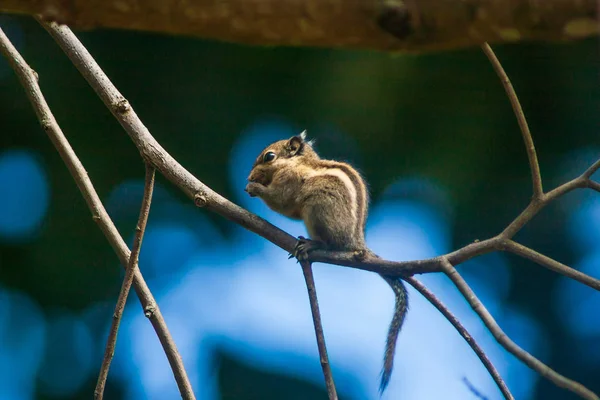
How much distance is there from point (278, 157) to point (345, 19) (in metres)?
2.52

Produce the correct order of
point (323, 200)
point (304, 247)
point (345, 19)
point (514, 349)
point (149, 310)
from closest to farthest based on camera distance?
point (345, 19), point (514, 349), point (149, 310), point (304, 247), point (323, 200)

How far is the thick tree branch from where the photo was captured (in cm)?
69

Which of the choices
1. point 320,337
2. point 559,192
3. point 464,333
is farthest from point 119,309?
point 559,192

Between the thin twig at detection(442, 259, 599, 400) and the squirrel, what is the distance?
879 mm

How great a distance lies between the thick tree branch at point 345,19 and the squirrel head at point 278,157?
2347mm

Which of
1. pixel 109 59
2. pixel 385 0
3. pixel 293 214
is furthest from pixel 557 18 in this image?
pixel 109 59

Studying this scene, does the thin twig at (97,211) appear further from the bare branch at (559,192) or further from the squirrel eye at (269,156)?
the squirrel eye at (269,156)

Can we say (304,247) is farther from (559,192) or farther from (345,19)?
(345,19)

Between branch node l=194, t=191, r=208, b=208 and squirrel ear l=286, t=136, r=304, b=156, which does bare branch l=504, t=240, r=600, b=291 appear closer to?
branch node l=194, t=191, r=208, b=208

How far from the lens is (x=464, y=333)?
5.44 feet

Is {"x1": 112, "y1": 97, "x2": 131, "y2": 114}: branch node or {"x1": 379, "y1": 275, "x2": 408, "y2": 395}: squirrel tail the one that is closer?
{"x1": 112, "y1": 97, "x2": 131, "y2": 114}: branch node

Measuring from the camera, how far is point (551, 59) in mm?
5523

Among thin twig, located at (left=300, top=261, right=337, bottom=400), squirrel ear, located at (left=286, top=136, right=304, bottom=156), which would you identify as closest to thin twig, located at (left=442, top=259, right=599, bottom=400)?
thin twig, located at (left=300, top=261, right=337, bottom=400)

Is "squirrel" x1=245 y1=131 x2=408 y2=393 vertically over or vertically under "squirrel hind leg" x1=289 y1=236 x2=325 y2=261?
over
